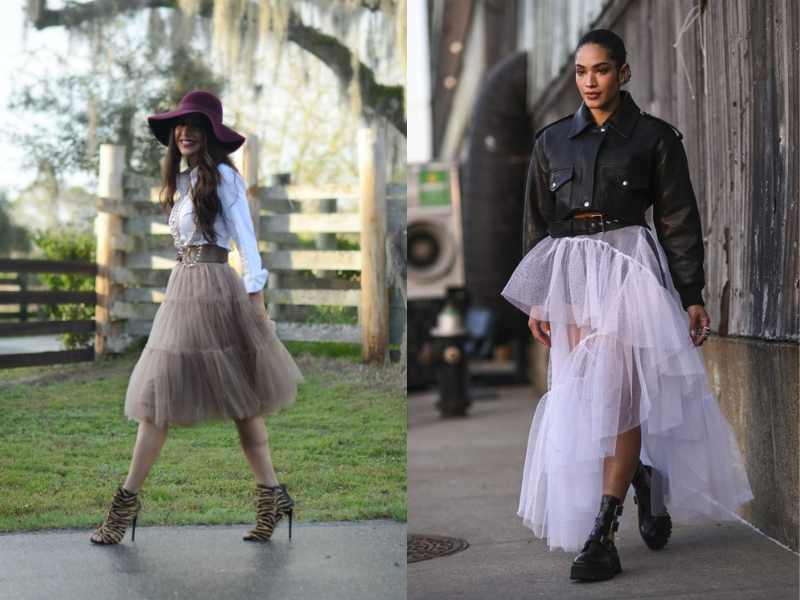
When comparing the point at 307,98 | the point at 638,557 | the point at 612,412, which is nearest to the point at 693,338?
the point at 612,412

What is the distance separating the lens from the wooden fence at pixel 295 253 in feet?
16.1

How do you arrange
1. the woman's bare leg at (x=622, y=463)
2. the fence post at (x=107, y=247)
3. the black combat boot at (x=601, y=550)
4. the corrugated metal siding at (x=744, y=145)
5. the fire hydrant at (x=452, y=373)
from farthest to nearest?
the fire hydrant at (x=452, y=373), the corrugated metal siding at (x=744, y=145), the woman's bare leg at (x=622, y=463), the black combat boot at (x=601, y=550), the fence post at (x=107, y=247)

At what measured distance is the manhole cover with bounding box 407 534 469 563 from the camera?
240 inches

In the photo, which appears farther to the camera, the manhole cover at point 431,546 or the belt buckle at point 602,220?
the manhole cover at point 431,546

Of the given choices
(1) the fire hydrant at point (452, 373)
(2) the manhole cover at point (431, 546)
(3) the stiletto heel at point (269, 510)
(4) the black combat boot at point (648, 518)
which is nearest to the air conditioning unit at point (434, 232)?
(1) the fire hydrant at point (452, 373)

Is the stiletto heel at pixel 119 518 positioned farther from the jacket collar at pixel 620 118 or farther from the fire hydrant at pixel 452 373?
the fire hydrant at pixel 452 373

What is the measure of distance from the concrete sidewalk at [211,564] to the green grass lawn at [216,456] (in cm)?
5

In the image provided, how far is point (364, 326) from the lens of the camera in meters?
4.95

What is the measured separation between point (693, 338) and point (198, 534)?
2029 millimetres

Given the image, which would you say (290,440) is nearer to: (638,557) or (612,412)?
(612,412)

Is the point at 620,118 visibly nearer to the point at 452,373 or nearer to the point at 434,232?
the point at 452,373

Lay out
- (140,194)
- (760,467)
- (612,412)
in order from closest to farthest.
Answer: (140,194)
(612,412)
(760,467)

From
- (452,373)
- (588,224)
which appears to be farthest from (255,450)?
(452,373)

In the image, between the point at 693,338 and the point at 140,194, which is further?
the point at 693,338
